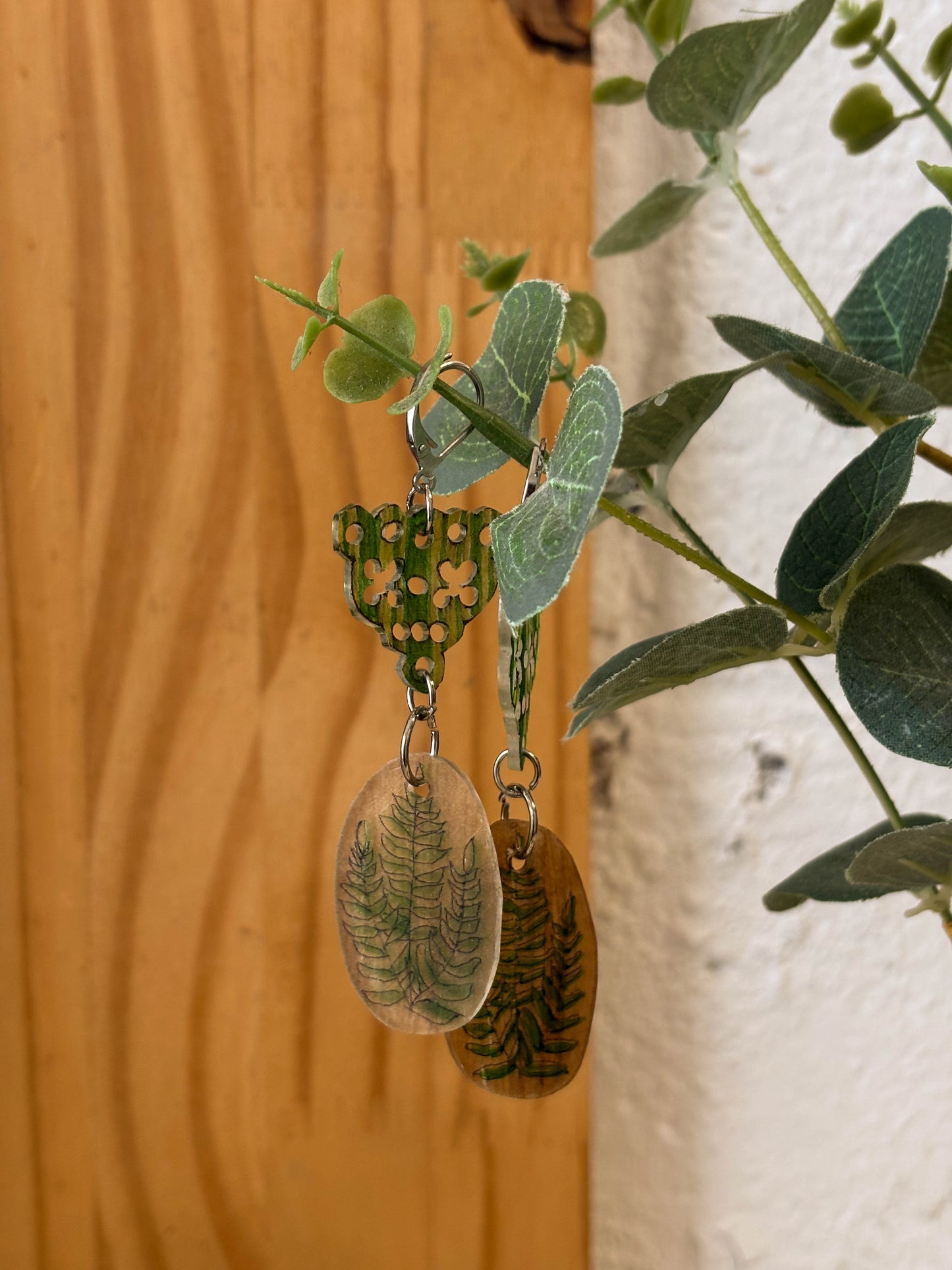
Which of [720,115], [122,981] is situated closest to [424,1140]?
[122,981]

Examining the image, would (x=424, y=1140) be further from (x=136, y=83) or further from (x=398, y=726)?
(x=136, y=83)

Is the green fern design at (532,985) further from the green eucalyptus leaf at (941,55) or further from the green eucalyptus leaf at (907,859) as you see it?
the green eucalyptus leaf at (941,55)

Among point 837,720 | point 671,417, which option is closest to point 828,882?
point 837,720

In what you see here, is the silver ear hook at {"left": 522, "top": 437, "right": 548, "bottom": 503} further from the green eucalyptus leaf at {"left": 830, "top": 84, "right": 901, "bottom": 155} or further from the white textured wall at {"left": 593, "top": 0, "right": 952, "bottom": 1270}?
the white textured wall at {"left": 593, "top": 0, "right": 952, "bottom": 1270}

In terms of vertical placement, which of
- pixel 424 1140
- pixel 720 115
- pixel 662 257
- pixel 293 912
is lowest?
pixel 424 1140

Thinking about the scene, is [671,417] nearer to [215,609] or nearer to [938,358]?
[938,358]

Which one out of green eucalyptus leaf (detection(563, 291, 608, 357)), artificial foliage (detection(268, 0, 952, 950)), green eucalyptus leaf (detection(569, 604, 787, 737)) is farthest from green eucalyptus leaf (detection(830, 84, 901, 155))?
green eucalyptus leaf (detection(569, 604, 787, 737))

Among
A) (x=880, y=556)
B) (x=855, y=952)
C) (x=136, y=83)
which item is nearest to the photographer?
(x=880, y=556)
